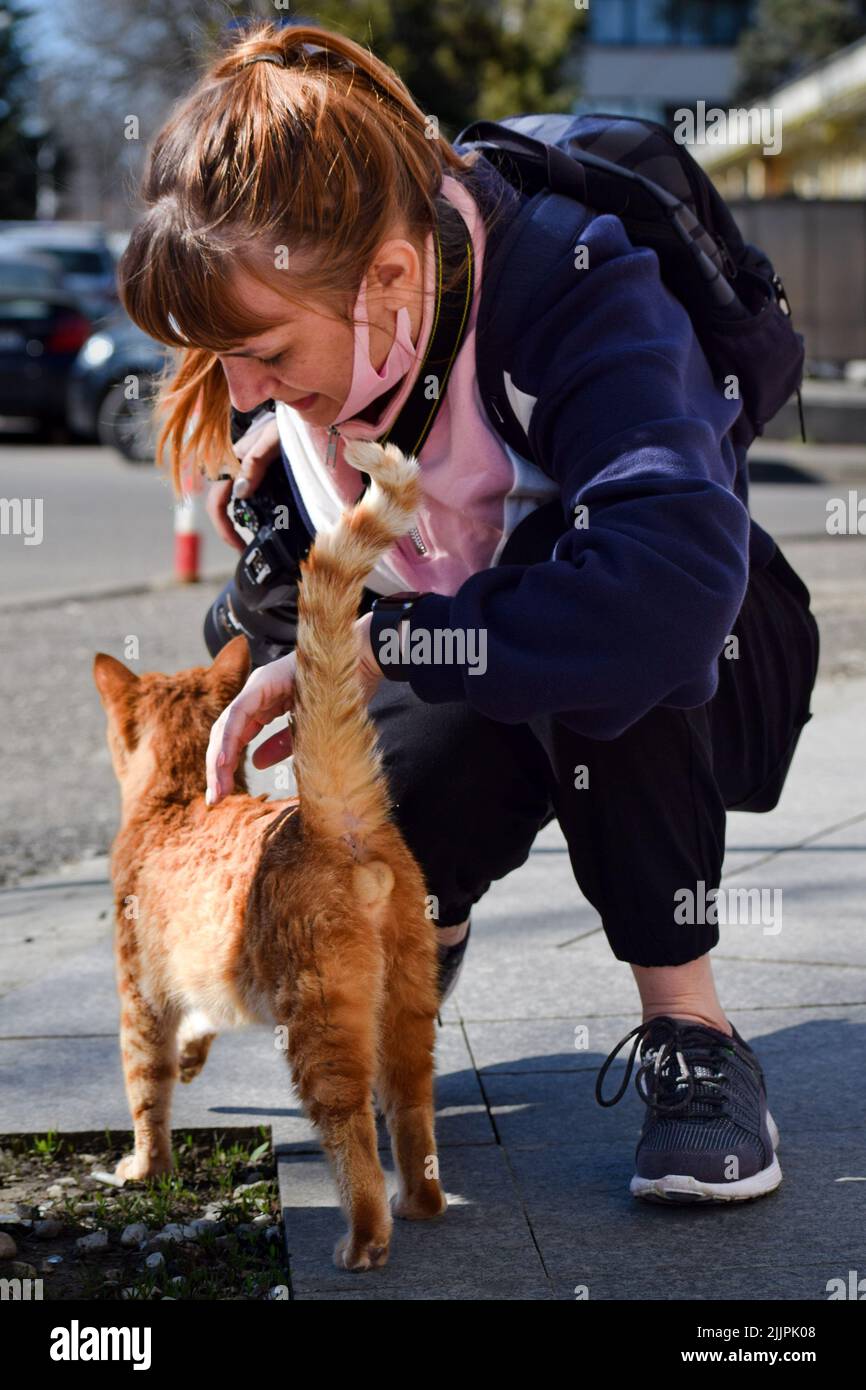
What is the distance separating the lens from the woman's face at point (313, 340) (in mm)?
2307

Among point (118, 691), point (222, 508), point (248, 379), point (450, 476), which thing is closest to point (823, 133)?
point (222, 508)

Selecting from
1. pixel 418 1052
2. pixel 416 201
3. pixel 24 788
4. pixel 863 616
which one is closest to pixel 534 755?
pixel 418 1052

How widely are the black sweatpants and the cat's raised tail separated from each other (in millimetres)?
270

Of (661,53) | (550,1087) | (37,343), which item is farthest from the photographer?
(661,53)

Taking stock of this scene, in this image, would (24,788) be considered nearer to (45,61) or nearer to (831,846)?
(831,846)

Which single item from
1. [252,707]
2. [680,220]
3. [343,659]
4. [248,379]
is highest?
[680,220]

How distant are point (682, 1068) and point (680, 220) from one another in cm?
130

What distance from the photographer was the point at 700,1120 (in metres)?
2.54

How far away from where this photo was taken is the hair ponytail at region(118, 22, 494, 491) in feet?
7.33

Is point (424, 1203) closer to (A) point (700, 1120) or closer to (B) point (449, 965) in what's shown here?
(A) point (700, 1120)

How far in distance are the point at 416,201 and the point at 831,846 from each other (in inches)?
96.6

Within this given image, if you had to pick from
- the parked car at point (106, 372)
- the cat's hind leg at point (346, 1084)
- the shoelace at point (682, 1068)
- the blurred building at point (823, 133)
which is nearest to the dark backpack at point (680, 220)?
the shoelace at point (682, 1068)

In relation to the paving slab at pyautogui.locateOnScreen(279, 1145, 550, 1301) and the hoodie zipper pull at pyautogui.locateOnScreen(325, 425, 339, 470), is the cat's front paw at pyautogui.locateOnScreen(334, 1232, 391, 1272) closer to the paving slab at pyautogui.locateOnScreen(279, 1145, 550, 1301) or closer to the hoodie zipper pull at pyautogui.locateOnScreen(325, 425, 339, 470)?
the paving slab at pyautogui.locateOnScreen(279, 1145, 550, 1301)

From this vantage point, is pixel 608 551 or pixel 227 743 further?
pixel 227 743
